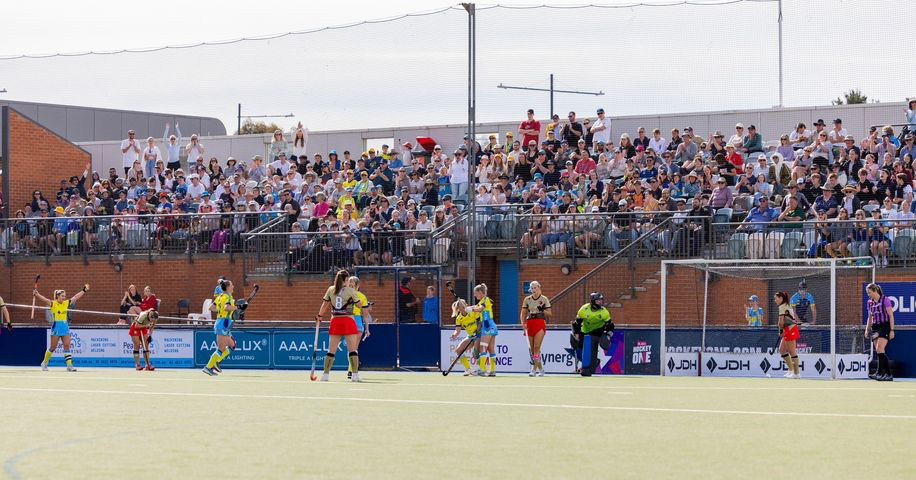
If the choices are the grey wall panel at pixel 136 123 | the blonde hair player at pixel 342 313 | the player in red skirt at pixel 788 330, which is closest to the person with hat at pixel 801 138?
the player in red skirt at pixel 788 330

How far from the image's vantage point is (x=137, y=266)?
121 ft

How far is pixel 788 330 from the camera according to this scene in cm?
2570

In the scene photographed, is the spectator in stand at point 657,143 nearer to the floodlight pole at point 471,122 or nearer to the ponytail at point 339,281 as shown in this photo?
the floodlight pole at point 471,122

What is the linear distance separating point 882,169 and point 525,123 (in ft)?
32.8

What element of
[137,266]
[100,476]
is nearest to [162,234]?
[137,266]

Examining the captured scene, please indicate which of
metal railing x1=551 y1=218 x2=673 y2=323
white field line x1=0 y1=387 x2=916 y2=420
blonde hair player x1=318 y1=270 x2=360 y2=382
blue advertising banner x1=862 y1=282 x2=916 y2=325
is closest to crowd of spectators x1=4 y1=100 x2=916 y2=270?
metal railing x1=551 y1=218 x2=673 y2=323

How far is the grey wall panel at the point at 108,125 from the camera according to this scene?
1928 inches

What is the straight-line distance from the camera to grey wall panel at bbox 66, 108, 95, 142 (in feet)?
158

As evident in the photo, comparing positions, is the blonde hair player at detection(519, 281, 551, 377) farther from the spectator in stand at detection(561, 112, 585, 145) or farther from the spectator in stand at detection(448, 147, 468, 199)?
the spectator in stand at detection(561, 112, 585, 145)

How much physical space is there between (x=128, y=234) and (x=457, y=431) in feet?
83.0

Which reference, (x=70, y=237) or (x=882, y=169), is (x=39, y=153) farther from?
(x=882, y=169)

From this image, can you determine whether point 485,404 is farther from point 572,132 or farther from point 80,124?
point 80,124

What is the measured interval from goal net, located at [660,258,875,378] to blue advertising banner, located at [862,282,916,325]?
17 cm

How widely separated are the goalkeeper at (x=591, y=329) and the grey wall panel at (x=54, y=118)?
24000 millimetres
